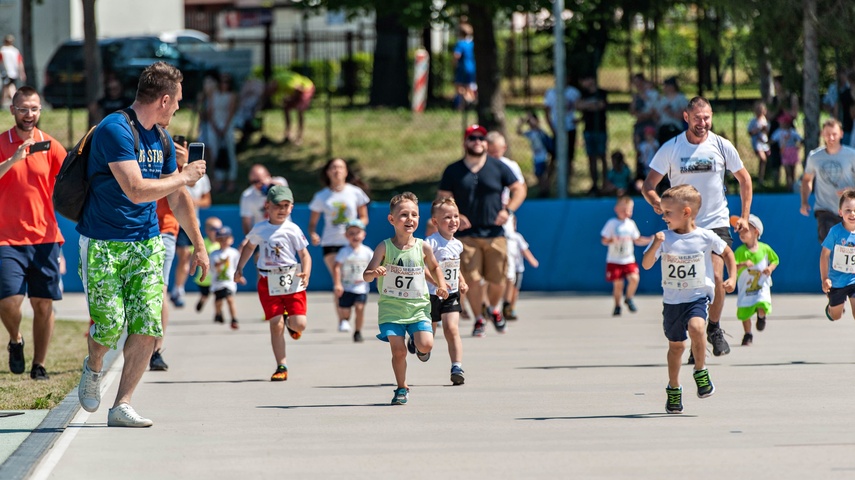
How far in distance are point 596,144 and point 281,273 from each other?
1116 centimetres

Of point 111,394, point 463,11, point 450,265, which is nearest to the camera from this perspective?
point 111,394

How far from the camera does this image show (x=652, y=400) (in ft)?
27.9

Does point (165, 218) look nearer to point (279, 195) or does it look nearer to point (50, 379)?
point (279, 195)

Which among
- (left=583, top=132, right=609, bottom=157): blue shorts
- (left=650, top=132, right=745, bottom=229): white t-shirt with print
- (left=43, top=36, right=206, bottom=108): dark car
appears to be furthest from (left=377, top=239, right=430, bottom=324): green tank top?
(left=43, top=36, right=206, bottom=108): dark car

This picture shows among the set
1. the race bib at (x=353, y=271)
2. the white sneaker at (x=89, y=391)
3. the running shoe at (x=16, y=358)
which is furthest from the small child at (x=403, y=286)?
the race bib at (x=353, y=271)

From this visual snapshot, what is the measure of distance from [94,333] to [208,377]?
2580mm

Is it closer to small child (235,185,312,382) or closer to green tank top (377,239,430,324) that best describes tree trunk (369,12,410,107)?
small child (235,185,312,382)

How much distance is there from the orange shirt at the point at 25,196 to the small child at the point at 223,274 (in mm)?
4438

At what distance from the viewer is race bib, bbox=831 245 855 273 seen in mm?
10297

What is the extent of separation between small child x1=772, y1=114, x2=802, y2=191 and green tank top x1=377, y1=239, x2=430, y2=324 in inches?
428

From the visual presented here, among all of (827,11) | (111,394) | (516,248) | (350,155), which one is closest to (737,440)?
(111,394)

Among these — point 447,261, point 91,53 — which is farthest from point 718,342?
point 91,53

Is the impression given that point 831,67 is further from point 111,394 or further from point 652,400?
point 111,394

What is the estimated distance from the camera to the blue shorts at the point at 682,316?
26.7 feet
